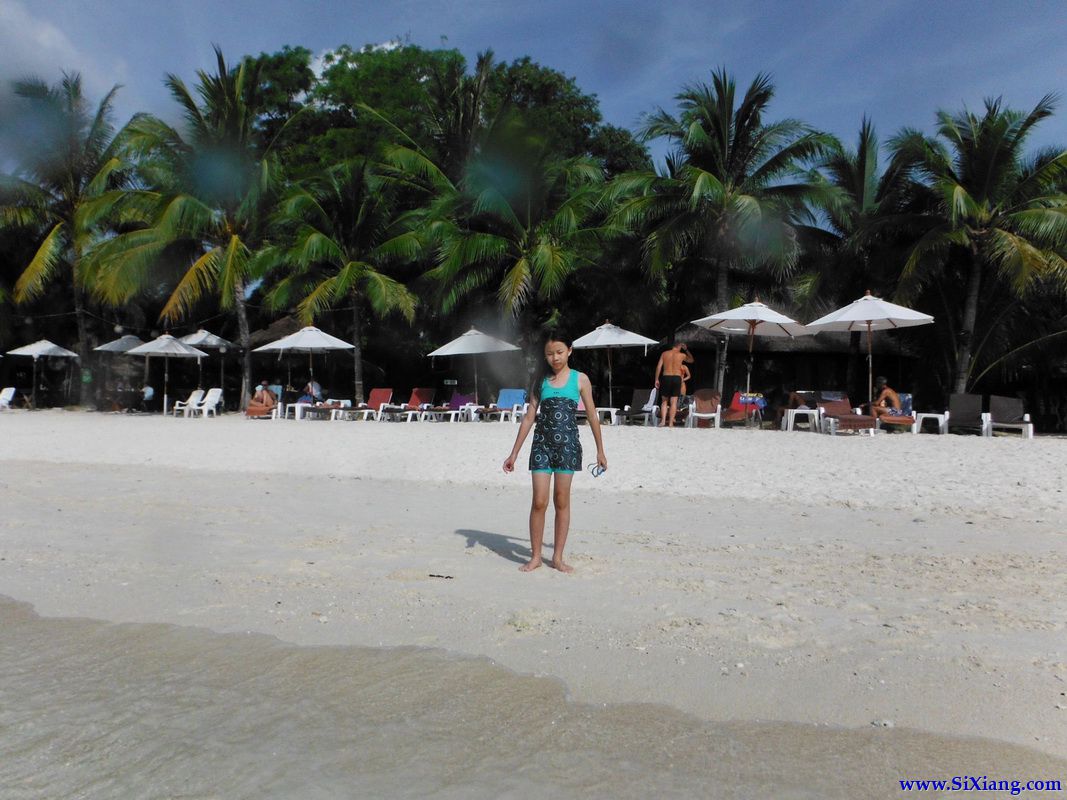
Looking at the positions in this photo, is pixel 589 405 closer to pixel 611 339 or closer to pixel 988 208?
pixel 611 339

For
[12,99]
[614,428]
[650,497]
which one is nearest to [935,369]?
[614,428]

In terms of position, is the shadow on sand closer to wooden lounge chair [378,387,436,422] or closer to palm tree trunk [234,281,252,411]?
wooden lounge chair [378,387,436,422]

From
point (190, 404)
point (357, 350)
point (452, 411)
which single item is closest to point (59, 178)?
point (190, 404)

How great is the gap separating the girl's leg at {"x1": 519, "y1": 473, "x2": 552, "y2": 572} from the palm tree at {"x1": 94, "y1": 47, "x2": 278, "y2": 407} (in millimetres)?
17683

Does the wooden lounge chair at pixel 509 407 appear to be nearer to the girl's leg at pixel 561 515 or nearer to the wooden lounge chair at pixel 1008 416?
the wooden lounge chair at pixel 1008 416

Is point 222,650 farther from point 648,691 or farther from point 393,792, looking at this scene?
point 648,691

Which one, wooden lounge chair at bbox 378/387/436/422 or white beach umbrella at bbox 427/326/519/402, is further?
wooden lounge chair at bbox 378/387/436/422

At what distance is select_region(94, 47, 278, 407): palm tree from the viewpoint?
20844mm

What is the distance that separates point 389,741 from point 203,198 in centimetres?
2107

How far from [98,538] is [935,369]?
19432 mm

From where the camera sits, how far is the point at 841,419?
1333 cm

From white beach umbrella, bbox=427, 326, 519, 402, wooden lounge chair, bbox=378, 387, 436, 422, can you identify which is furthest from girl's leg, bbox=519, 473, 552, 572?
wooden lounge chair, bbox=378, 387, 436, 422

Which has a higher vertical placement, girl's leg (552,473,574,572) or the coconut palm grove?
the coconut palm grove

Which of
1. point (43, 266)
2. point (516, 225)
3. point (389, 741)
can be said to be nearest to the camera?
point (389, 741)
